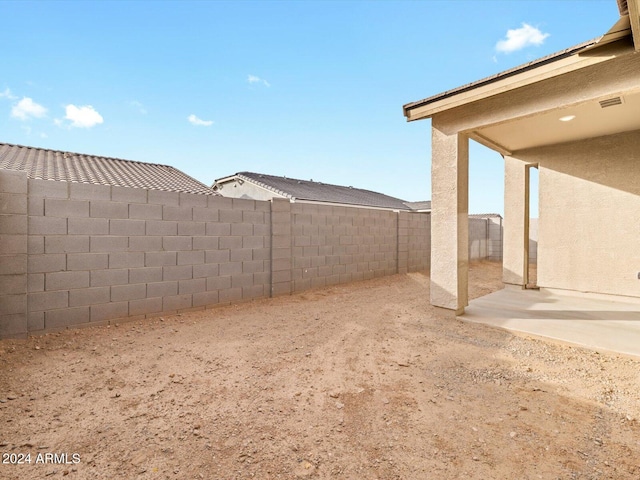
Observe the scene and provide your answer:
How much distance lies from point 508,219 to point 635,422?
570cm

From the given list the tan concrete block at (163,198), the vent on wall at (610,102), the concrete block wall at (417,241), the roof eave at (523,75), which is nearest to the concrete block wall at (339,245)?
the concrete block wall at (417,241)

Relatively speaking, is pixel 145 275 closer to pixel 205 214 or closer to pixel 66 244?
pixel 66 244

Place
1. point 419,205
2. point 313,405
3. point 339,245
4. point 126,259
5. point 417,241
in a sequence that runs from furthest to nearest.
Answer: point 419,205 → point 417,241 → point 339,245 → point 126,259 → point 313,405

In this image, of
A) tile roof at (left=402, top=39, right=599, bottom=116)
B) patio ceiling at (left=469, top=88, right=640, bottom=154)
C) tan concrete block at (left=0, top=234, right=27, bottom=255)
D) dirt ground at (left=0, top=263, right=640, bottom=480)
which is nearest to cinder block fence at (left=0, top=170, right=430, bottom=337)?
tan concrete block at (left=0, top=234, right=27, bottom=255)

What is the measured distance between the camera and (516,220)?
22.1 ft

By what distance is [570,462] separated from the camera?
1628mm

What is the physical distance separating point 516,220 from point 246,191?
419 inches

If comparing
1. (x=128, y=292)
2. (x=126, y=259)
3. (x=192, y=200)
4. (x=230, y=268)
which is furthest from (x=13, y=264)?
(x=230, y=268)

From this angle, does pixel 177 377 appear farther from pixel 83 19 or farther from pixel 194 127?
pixel 194 127

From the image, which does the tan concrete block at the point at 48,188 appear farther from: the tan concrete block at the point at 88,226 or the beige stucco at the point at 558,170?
the beige stucco at the point at 558,170

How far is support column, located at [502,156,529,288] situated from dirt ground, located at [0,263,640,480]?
11.9 ft

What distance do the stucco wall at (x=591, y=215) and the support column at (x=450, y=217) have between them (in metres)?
3.02

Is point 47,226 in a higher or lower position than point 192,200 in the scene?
lower

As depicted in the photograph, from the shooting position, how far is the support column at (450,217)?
4461 millimetres
